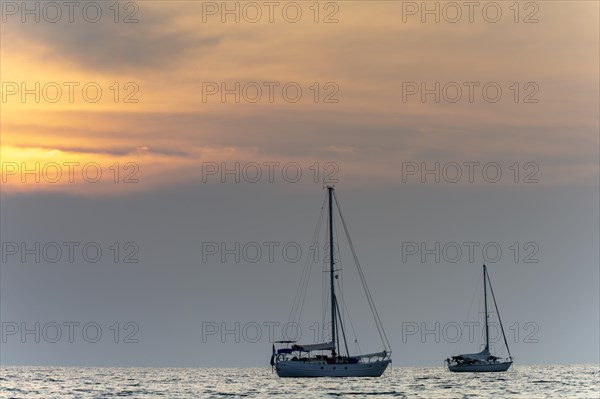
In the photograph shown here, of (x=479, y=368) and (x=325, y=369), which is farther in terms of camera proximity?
(x=479, y=368)

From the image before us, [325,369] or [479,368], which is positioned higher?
[325,369]

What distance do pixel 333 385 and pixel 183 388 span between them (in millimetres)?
20105

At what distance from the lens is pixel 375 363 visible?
514 feet

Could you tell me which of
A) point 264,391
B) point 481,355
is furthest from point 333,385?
point 481,355

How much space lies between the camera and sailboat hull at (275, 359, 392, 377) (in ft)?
494

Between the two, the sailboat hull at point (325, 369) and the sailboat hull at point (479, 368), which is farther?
the sailboat hull at point (479, 368)

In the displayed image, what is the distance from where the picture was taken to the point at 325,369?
15112 cm

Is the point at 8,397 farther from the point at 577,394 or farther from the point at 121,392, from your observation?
the point at 577,394

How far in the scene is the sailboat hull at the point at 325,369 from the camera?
15062cm

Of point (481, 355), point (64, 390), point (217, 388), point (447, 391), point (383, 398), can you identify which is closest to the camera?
point (383, 398)

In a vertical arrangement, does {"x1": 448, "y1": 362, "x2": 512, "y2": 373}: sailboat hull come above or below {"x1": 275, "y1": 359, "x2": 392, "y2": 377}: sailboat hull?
below

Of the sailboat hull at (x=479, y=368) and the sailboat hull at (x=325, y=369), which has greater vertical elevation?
the sailboat hull at (x=325, y=369)

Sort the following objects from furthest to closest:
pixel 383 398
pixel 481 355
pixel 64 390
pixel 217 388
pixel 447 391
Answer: pixel 481 355
pixel 217 388
pixel 64 390
pixel 447 391
pixel 383 398

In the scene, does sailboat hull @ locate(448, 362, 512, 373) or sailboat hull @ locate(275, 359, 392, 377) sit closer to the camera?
sailboat hull @ locate(275, 359, 392, 377)
